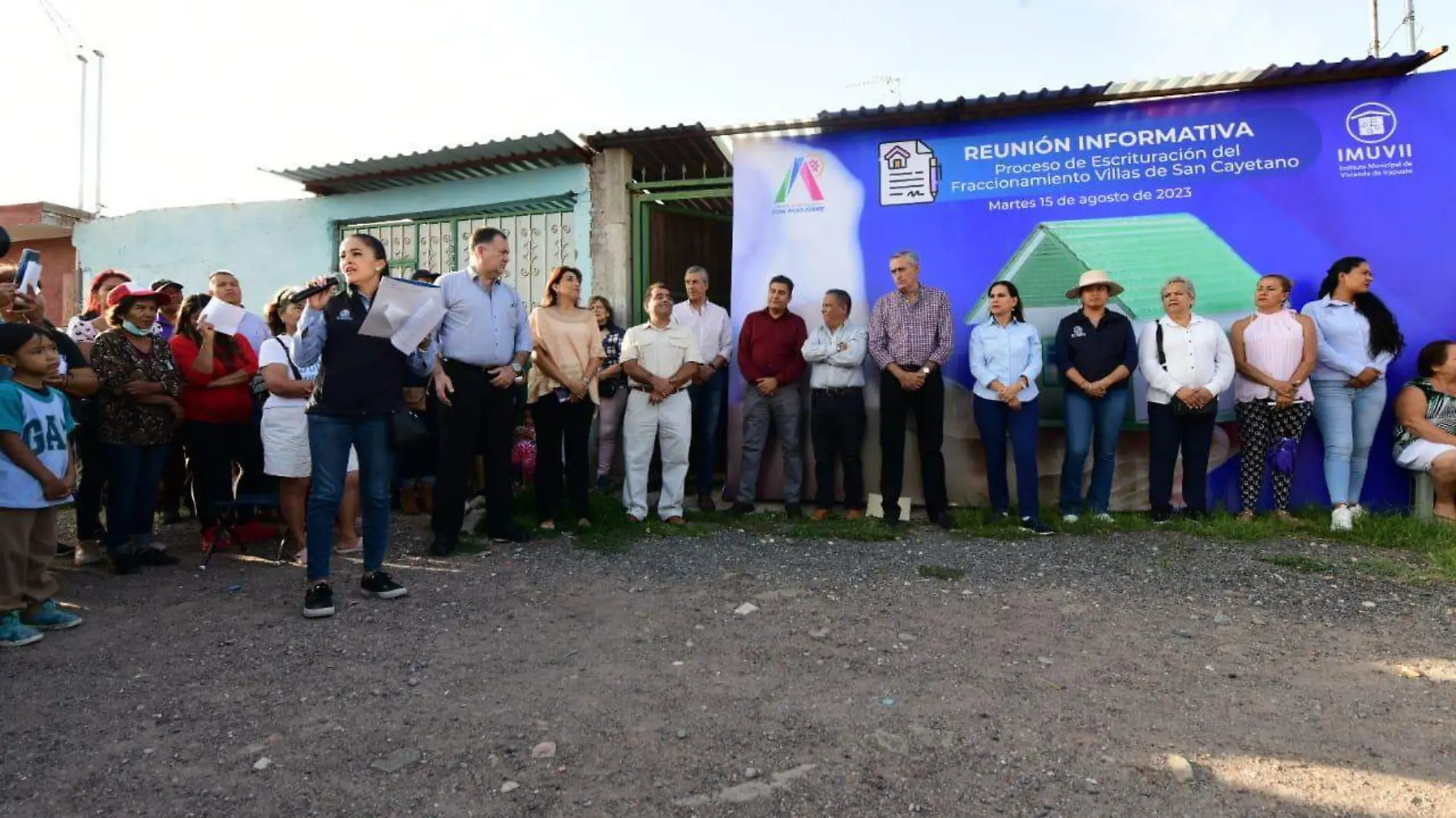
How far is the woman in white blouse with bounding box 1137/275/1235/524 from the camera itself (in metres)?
5.92

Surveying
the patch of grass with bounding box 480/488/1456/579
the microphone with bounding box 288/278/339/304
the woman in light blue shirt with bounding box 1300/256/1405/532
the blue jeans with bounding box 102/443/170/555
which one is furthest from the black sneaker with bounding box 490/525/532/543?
the woman in light blue shirt with bounding box 1300/256/1405/532

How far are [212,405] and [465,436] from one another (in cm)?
166

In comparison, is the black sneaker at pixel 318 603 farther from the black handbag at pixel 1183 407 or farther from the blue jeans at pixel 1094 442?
the black handbag at pixel 1183 407

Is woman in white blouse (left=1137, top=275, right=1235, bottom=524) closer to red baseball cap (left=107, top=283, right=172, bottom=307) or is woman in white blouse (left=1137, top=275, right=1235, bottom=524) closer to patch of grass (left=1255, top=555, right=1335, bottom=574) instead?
patch of grass (left=1255, top=555, right=1335, bottom=574)

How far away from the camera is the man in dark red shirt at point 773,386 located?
656 cm

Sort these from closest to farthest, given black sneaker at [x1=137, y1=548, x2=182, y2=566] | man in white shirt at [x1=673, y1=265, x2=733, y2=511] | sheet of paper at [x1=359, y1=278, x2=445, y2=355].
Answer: sheet of paper at [x1=359, y1=278, x2=445, y2=355] → black sneaker at [x1=137, y1=548, x2=182, y2=566] → man in white shirt at [x1=673, y1=265, x2=733, y2=511]

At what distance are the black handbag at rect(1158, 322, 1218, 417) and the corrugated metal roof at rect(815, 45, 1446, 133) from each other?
1.85 meters

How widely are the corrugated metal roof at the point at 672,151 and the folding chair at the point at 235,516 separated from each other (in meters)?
3.92

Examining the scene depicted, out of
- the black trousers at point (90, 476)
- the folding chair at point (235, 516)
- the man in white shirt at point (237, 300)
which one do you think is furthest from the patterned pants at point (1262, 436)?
the black trousers at point (90, 476)

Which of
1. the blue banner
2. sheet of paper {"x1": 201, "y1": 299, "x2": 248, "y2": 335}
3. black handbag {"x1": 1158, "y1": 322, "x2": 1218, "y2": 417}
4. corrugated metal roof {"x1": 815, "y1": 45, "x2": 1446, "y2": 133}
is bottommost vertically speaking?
black handbag {"x1": 1158, "y1": 322, "x2": 1218, "y2": 417}

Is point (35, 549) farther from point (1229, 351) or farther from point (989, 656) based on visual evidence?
point (1229, 351)

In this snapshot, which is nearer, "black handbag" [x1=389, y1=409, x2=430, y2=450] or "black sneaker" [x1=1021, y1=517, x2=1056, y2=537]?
"black handbag" [x1=389, y1=409, x2=430, y2=450]

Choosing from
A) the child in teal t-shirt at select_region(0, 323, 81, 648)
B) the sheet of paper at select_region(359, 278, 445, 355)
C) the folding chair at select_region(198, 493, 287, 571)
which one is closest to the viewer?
the child in teal t-shirt at select_region(0, 323, 81, 648)

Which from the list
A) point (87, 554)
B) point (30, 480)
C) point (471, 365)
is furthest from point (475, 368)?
point (87, 554)
